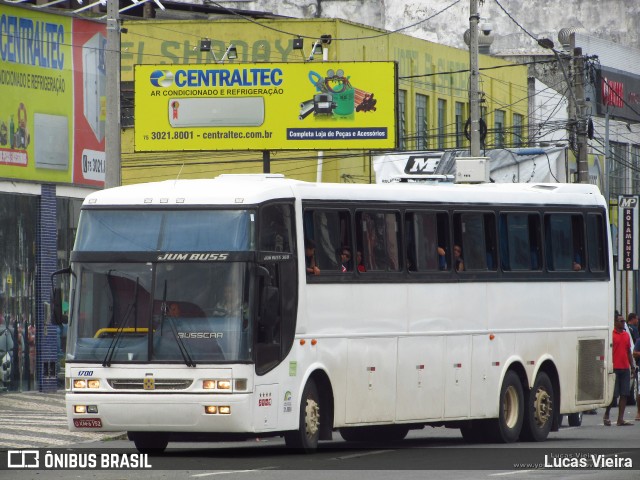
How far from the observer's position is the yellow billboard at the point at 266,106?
40375mm

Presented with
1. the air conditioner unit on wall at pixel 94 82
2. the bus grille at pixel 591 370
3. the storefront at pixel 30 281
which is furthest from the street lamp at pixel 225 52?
the bus grille at pixel 591 370

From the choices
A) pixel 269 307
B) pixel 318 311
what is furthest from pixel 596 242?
pixel 269 307

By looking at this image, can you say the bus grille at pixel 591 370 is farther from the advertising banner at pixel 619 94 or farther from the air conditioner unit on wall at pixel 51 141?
the advertising banner at pixel 619 94

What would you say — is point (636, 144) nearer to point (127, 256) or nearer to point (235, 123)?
point (235, 123)

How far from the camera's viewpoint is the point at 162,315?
1802cm

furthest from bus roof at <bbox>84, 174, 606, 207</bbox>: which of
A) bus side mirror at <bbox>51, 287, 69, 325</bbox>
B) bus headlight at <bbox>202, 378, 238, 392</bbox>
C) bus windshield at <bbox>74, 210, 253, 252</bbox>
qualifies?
bus headlight at <bbox>202, 378, 238, 392</bbox>

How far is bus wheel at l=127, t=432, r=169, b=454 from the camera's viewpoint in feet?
63.6

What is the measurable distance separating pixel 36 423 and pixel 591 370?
8.36 metres

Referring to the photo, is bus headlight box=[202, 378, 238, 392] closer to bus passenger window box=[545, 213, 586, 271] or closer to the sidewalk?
the sidewalk

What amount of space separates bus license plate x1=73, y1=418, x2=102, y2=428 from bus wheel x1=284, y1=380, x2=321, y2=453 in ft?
6.99

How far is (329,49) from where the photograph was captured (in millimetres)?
47719

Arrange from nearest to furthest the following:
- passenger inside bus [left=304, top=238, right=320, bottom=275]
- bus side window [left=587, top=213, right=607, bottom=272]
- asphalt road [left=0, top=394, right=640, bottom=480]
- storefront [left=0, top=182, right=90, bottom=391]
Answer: asphalt road [left=0, top=394, right=640, bottom=480] < passenger inside bus [left=304, top=238, right=320, bottom=275] < bus side window [left=587, top=213, right=607, bottom=272] < storefront [left=0, top=182, right=90, bottom=391]

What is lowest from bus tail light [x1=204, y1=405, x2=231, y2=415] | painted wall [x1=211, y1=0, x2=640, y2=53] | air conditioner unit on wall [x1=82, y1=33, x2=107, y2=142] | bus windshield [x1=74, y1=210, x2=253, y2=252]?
bus tail light [x1=204, y1=405, x2=231, y2=415]

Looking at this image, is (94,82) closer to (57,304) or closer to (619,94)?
(57,304)
